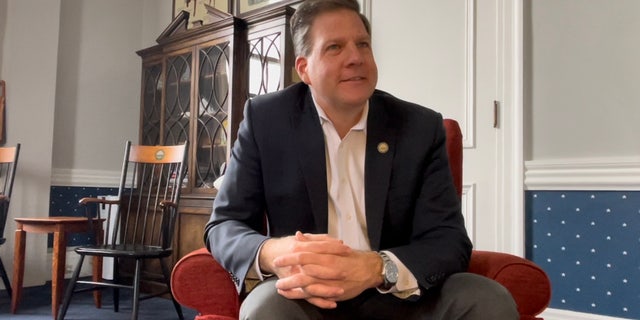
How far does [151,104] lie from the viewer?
12.5 ft

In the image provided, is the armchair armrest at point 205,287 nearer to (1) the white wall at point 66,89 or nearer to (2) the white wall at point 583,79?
(2) the white wall at point 583,79

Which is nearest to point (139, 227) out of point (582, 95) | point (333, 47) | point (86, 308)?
point (86, 308)

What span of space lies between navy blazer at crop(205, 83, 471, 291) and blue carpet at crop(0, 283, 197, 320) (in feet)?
5.93

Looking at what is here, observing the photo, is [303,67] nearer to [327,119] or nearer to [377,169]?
[327,119]

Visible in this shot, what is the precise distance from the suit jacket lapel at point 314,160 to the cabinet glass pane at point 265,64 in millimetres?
1771

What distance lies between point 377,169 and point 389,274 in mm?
283

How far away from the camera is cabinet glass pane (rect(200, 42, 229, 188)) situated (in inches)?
127

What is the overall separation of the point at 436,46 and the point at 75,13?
9.61ft

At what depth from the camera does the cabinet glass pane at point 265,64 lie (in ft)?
9.92

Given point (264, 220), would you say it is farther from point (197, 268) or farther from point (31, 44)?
point (31, 44)

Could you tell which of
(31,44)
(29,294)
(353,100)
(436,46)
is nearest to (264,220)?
(353,100)

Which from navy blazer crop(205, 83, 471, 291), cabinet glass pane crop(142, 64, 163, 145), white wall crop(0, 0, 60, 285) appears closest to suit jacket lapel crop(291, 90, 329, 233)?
navy blazer crop(205, 83, 471, 291)

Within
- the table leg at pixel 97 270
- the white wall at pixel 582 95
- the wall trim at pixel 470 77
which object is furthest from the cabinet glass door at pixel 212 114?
the white wall at pixel 582 95

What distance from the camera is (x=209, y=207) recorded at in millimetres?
3076
